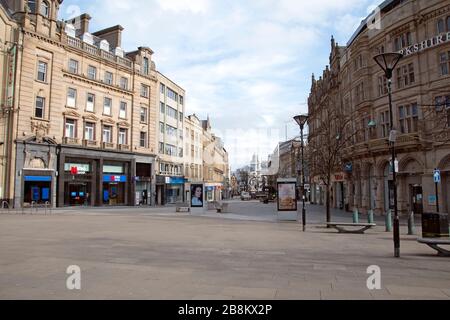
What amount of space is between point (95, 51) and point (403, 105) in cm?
3418

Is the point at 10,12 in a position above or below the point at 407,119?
above

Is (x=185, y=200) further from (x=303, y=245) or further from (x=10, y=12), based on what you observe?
(x=303, y=245)

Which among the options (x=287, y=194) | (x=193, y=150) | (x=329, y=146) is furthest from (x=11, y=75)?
(x=193, y=150)

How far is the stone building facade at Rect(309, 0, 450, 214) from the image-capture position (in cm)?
2592

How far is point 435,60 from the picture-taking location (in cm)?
2639

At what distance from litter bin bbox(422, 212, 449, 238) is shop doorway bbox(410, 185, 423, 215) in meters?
15.4

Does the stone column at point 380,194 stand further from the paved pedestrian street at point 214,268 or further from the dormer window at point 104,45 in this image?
the dormer window at point 104,45

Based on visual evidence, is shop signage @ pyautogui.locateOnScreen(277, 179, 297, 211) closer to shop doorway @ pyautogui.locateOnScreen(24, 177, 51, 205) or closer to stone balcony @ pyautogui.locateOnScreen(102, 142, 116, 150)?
shop doorway @ pyautogui.locateOnScreen(24, 177, 51, 205)

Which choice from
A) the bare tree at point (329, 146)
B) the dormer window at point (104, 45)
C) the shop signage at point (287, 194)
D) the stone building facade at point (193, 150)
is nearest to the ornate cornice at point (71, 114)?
the dormer window at point (104, 45)

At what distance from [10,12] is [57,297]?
130 ft

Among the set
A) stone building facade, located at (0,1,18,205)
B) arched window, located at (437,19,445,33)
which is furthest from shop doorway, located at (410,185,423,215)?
stone building facade, located at (0,1,18,205)

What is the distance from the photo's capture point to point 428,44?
26750 mm

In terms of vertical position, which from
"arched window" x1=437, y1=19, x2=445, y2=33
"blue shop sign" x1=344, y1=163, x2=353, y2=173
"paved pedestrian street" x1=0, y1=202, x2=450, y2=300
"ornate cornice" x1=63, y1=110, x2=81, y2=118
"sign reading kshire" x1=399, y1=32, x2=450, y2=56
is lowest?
"paved pedestrian street" x1=0, y1=202, x2=450, y2=300

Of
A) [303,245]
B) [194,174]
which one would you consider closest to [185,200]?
[194,174]
